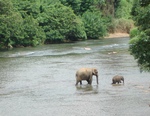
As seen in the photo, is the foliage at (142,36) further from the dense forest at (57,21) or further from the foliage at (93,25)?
the foliage at (93,25)

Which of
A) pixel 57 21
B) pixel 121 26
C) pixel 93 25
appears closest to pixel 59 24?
pixel 57 21

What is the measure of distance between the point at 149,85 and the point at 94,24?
48348mm

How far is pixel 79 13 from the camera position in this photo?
76812 millimetres

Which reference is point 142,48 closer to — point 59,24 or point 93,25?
point 59,24

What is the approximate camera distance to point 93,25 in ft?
236

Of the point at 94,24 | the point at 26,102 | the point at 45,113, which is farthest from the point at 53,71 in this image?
the point at 94,24

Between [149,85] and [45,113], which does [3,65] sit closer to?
[149,85]

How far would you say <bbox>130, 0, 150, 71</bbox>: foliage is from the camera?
44.9 ft

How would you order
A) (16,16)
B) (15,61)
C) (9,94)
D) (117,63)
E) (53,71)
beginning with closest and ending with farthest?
(9,94)
(53,71)
(117,63)
(15,61)
(16,16)

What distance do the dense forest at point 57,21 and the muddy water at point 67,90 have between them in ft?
48.6

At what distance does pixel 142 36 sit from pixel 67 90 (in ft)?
33.5

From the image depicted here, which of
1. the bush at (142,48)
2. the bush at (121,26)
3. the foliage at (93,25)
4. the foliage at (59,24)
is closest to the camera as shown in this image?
the bush at (142,48)

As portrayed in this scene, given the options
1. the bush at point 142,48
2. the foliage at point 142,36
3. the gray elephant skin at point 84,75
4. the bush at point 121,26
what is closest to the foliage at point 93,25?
the bush at point 121,26

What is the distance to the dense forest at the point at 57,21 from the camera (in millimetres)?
52344
